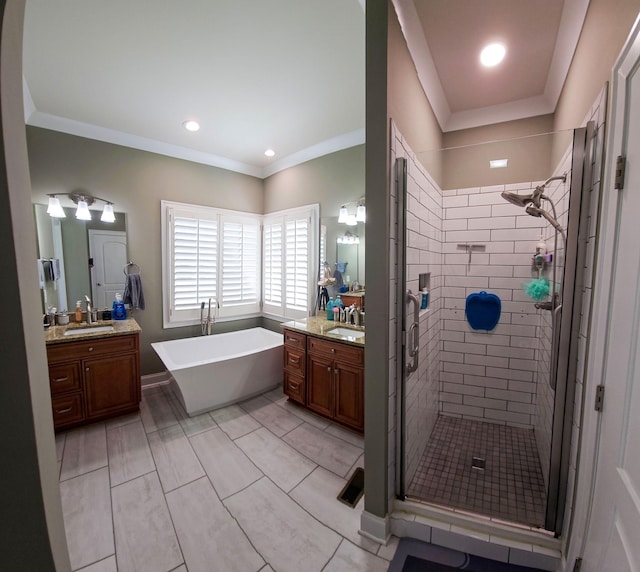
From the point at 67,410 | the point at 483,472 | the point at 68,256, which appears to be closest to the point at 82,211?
the point at 68,256

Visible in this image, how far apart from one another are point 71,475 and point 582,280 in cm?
340

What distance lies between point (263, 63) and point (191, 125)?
132 centimetres

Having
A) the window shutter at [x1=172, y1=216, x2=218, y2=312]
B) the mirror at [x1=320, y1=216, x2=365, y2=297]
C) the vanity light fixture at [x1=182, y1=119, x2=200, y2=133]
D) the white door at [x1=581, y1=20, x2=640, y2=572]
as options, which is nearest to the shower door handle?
the white door at [x1=581, y1=20, x2=640, y2=572]

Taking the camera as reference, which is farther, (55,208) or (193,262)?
(193,262)

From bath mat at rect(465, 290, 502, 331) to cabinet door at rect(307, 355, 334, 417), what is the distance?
1400 millimetres

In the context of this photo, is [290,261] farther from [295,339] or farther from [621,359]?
[621,359]

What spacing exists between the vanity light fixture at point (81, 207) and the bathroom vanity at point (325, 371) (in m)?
2.43

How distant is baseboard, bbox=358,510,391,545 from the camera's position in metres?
1.48

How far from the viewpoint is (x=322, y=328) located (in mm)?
2762

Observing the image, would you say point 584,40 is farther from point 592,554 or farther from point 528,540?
point 528,540

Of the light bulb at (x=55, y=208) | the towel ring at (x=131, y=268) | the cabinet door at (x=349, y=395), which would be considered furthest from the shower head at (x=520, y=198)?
the light bulb at (x=55, y=208)

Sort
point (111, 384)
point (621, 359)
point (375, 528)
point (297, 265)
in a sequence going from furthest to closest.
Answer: point (297, 265)
point (111, 384)
point (375, 528)
point (621, 359)

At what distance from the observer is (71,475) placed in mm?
1926

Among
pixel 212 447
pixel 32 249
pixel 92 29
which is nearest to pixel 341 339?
pixel 212 447
